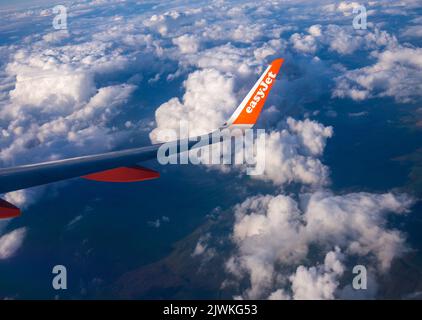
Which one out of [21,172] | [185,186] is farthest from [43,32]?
[21,172]

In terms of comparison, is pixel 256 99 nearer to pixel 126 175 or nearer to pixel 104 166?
pixel 126 175

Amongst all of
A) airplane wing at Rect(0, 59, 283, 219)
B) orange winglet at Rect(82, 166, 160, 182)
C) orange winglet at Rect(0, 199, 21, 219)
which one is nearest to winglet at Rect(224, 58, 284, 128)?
airplane wing at Rect(0, 59, 283, 219)

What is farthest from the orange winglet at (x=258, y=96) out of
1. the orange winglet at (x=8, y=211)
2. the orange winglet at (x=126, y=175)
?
the orange winglet at (x=8, y=211)

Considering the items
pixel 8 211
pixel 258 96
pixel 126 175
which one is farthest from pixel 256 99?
pixel 8 211

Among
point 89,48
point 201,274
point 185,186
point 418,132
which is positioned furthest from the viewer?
point 89,48

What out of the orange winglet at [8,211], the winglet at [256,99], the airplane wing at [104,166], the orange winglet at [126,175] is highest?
the winglet at [256,99]

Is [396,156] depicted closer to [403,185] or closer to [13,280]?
[403,185]

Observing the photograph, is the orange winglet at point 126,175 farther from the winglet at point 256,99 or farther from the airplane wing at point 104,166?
the winglet at point 256,99
